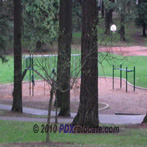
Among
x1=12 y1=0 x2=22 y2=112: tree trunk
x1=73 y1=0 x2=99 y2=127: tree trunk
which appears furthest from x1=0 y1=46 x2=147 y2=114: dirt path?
x1=73 y1=0 x2=99 y2=127: tree trunk

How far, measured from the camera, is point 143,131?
1080cm

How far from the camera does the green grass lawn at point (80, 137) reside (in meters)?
8.65

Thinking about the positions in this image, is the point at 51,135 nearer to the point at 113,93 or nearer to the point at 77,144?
the point at 77,144

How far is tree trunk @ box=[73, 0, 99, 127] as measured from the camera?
10.8 metres

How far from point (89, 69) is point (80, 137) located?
2291mm

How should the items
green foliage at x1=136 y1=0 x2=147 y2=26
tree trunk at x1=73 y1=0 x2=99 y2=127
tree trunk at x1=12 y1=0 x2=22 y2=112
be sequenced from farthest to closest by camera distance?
green foliage at x1=136 y1=0 x2=147 y2=26 < tree trunk at x1=12 y1=0 x2=22 y2=112 < tree trunk at x1=73 y1=0 x2=99 y2=127

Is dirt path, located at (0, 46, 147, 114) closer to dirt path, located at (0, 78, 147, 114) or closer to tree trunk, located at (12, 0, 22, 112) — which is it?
dirt path, located at (0, 78, 147, 114)

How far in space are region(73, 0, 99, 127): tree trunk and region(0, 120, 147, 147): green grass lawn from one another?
3.44ft

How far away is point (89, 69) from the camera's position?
1077 cm

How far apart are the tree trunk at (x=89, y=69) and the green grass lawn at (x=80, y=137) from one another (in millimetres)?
1048

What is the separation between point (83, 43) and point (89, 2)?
1.31 metres

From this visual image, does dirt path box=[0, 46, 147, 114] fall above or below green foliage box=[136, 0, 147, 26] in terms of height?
below

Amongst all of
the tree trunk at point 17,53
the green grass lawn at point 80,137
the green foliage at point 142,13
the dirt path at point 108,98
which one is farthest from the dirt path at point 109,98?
the green foliage at point 142,13

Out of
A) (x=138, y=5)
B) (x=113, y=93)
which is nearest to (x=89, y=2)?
(x=113, y=93)
